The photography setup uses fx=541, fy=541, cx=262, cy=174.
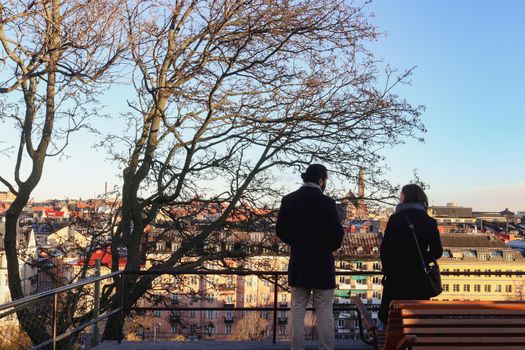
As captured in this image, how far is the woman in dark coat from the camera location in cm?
427

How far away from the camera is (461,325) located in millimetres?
3635

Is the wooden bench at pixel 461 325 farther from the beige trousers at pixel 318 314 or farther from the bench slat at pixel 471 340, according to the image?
the beige trousers at pixel 318 314

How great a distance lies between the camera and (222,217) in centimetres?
1155

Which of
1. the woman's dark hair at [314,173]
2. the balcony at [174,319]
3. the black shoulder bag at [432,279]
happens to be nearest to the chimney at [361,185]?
the balcony at [174,319]

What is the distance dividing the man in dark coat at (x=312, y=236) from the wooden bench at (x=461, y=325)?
779mm

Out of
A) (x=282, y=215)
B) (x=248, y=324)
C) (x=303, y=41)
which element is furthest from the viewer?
(x=248, y=324)

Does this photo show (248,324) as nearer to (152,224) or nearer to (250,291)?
(250,291)

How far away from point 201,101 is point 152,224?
117 inches

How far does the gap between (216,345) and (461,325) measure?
3.05 meters

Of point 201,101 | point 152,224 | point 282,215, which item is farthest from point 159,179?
point 282,215

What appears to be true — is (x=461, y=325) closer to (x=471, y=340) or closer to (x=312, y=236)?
(x=471, y=340)

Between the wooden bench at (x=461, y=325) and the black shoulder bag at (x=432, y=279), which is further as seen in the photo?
the black shoulder bag at (x=432, y=279)

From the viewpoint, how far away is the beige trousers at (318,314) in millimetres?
4543

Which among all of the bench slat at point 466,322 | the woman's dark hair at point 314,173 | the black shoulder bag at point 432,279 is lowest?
the bench slat at point 466,322
